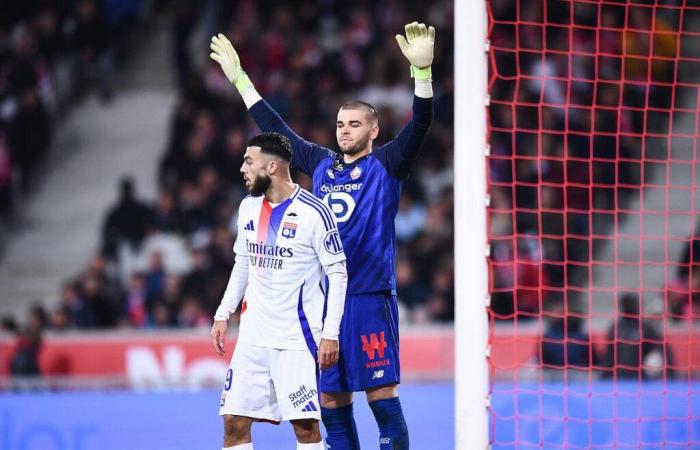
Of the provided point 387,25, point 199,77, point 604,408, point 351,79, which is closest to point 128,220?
point 199,77

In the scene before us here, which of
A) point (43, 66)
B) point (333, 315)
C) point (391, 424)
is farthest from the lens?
point (43, 66)

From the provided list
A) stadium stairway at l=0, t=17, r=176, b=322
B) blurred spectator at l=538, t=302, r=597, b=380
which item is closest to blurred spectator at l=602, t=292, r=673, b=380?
blurred spectator at l=538, t=302, r=597, b=380

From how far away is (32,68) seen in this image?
14930 mm

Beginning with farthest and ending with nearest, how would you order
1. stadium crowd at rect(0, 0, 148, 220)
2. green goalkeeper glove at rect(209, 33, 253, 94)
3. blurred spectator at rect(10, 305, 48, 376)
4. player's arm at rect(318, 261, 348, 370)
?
1. stadium crowd at rect(0, 0, 148, 220)
2. blurred spectator at rect(10, 305, 48, 376)
3. green goalkeeper glove at rect(209, 33, 253, 94)
4. player's arm at rect(318, 261, 348, 370)

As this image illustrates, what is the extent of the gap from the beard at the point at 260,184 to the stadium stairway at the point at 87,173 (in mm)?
8601

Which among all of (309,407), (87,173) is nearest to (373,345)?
(309,407)

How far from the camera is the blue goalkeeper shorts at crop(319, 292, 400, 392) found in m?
5.88

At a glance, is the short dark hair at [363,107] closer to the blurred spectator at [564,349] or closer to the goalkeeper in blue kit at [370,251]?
the goalkeeper in blue kit at [370,251]

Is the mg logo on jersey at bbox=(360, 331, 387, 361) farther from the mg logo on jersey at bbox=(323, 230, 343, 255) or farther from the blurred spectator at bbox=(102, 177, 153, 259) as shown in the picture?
the blurred spectator at bbox=(102, 177, 153, 259)

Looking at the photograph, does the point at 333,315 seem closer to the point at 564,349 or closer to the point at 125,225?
the point at 564,349

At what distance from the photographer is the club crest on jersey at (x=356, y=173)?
604 cm

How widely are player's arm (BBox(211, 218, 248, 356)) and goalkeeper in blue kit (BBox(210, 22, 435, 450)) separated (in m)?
0.51

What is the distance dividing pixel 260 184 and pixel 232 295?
61 centimetres

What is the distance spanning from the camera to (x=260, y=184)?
5797 mm
